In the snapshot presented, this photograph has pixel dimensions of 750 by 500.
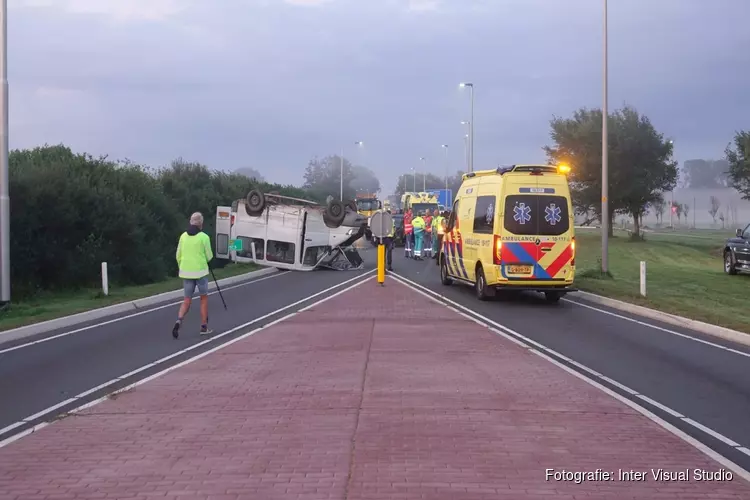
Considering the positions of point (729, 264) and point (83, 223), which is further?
point (729, 264)

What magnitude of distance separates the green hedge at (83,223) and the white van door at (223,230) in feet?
5.68

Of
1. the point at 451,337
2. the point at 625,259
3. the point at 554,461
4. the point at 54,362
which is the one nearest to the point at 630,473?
the point at 554,461

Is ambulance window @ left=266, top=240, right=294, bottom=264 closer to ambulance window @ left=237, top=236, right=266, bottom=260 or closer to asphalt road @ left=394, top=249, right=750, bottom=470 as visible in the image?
ambulance window @ left=237, top=236, right=266, bottom=260

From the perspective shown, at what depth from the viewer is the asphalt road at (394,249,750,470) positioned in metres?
7.88

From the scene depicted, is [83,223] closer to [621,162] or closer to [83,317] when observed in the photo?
[83,317]

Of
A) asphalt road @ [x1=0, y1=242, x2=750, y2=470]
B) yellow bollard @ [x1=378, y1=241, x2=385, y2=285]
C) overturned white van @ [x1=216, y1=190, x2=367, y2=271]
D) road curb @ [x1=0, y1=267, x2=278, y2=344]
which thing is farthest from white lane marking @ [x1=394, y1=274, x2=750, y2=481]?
overturned white van @ [x1=216, y1=190, x2=367, y2=271]

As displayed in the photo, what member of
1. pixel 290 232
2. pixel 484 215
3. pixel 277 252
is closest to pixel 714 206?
pixel 277 252

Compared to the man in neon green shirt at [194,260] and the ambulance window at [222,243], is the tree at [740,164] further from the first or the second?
the man in neon green shirt at [194,260]

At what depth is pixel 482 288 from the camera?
18.2 meters

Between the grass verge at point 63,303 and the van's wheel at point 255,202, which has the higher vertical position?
the van's wheel at point 255,202

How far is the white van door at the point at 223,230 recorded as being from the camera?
1145 inches

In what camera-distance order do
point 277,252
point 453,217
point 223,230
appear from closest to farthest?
point 453,217 < point 277,252 < point 223,230

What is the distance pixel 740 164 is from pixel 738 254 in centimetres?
2235

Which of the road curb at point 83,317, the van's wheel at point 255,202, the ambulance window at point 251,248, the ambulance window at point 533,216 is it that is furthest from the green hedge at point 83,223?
the ambulance window at point 533,216
